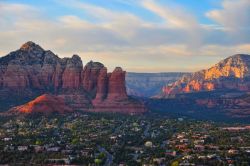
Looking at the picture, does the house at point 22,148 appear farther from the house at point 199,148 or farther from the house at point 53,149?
the house at point 199,148

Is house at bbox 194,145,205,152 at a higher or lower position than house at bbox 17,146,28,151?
lower

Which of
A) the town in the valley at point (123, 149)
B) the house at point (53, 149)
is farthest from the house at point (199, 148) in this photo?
the house at point (53, 149)

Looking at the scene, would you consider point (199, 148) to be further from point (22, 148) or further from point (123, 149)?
point (22, 148)

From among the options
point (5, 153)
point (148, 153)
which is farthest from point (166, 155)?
point (5, 153)

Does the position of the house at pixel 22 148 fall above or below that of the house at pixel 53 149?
above

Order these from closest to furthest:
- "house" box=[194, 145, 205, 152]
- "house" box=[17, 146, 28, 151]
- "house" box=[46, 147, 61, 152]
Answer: "house" box=[17, 146, 28, 151] → "house" box=[46, 147, 61, 152] → "house" box=[194, 145, 205, 152]

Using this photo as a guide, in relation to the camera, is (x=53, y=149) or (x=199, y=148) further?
(x=199, y=148)

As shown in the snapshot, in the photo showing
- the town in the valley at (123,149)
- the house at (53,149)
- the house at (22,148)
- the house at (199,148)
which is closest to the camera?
the town in the valley at (123,149)

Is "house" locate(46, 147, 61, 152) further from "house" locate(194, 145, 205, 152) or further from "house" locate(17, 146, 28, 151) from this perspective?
"house" locate(194, 145, 205, 152)

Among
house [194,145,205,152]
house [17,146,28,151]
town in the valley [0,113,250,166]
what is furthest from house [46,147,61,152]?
house [194,145,205,152]

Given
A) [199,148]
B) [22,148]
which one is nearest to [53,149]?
[22,148]

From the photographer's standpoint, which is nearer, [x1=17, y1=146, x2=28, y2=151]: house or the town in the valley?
the town in the valley

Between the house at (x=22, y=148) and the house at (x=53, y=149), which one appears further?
the house at (x=53, y=149)
